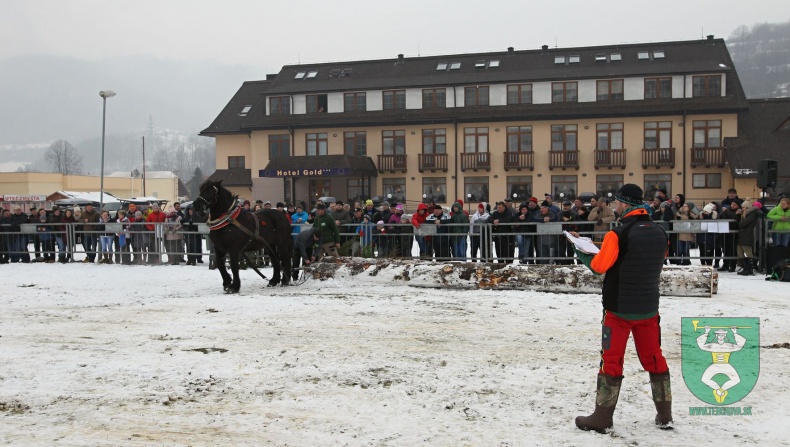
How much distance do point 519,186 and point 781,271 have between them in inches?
1208

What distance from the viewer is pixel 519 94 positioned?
4512cm

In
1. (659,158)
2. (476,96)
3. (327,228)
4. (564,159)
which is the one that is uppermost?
(476,96)

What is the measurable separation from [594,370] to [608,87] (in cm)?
3956

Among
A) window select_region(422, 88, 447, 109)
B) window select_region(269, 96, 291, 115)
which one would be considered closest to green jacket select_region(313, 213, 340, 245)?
window select_region(422, 88, 447, 109)

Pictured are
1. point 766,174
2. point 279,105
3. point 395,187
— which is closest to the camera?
point 766,174

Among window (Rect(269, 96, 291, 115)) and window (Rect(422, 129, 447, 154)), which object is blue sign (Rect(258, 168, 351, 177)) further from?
window (Rect(422, 129, 447, 154))

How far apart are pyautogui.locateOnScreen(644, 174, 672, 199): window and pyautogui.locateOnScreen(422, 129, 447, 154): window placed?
42.2 ft

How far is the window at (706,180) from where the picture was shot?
136 feet

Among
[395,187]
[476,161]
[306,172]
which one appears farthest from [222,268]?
[395,187]

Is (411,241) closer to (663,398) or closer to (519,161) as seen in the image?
(663,398)

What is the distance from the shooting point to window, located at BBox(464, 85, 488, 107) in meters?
45.6

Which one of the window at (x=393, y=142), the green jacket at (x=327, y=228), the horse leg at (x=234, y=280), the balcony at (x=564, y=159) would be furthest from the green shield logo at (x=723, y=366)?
the window at (x=393, y=142)

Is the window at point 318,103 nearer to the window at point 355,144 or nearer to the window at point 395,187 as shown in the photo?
the window at point 355,144

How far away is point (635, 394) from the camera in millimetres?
6340
